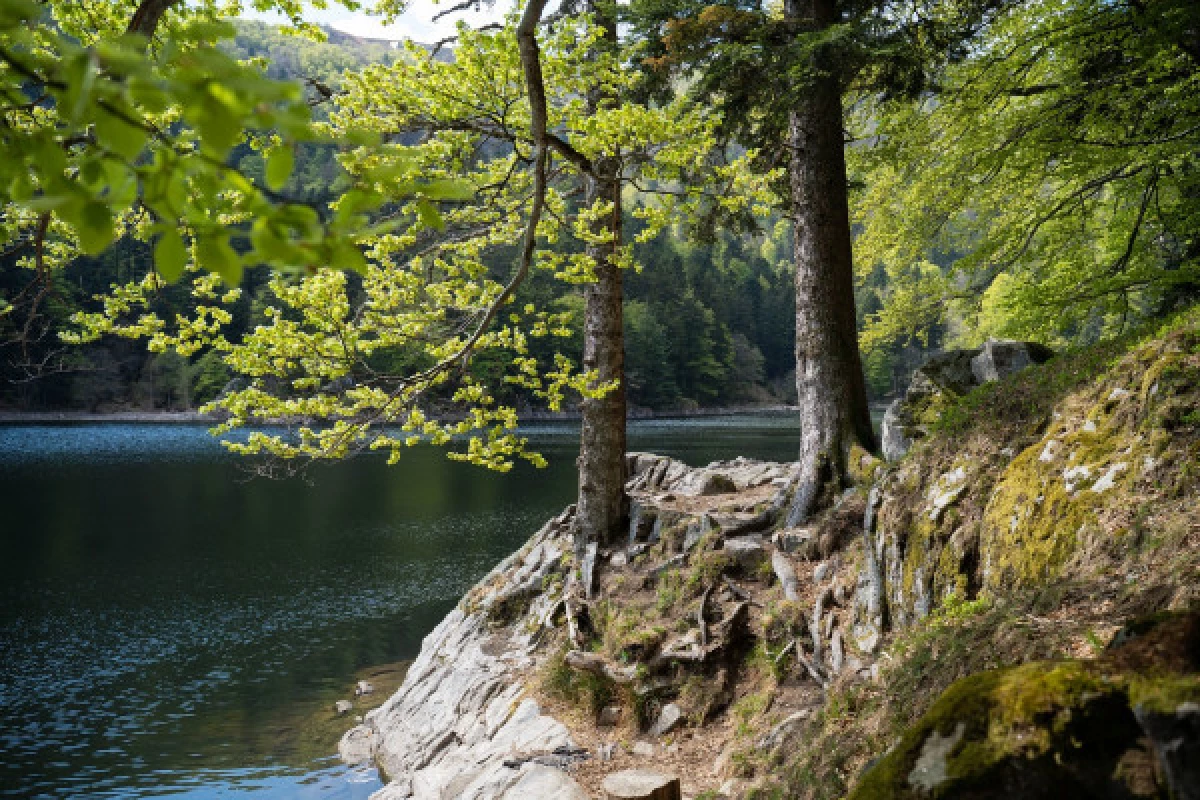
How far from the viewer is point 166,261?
5.02ft

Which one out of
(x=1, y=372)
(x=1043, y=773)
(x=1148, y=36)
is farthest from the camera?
(x=1, y=372)

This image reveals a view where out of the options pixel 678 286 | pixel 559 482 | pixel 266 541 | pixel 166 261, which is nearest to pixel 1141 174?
pixel 166 261

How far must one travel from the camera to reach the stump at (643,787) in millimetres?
5684

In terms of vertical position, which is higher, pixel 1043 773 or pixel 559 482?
pixel 1043 773

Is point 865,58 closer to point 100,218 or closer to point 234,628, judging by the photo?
point 100,218

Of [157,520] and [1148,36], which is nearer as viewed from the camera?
[1148,36]

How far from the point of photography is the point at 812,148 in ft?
28.1

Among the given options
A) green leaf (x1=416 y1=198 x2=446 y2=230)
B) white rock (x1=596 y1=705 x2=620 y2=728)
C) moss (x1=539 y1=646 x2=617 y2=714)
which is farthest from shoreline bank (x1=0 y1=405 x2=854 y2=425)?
green leaf (x1=416 y1=198 x2=446 y2=230)

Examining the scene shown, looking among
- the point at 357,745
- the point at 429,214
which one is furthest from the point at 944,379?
the point at 357,745

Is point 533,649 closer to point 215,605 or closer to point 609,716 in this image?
point 609,716

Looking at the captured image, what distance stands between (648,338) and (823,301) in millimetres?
67951

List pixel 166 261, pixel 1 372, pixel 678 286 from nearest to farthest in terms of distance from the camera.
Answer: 1. pixel 166 261
2. pixel 1 372
3. pixel 678 286

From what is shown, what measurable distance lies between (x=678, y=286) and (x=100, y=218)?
8707cm

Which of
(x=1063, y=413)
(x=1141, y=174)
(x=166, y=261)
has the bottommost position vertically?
(x=1063, y=413)
